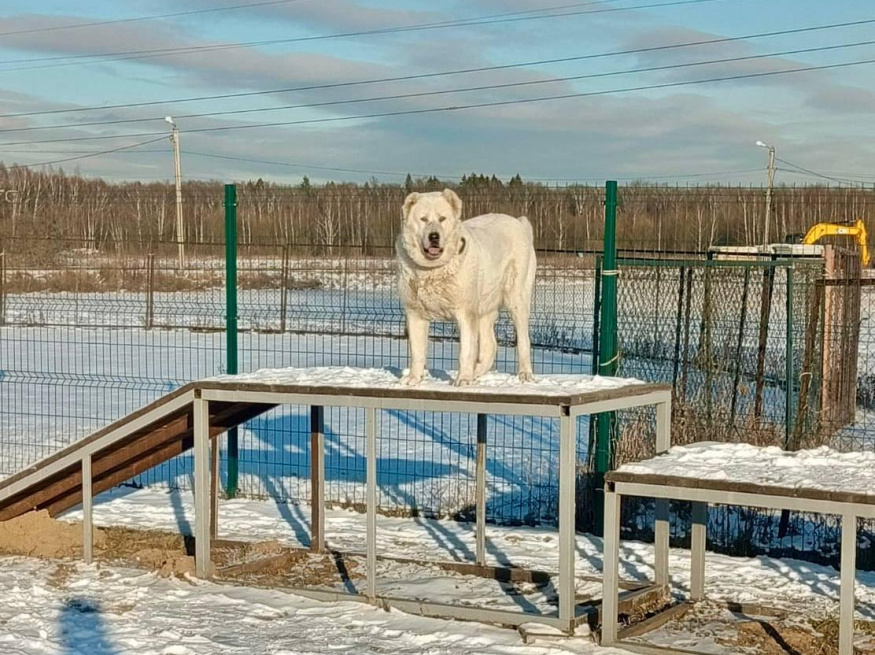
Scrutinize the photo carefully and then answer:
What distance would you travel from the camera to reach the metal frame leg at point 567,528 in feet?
19.9

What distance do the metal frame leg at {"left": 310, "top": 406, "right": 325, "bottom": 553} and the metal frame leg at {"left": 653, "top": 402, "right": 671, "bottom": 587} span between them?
2.43m

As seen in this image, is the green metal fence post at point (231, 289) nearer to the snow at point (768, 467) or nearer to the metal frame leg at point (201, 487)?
the metal frame leg at point (201, 487)

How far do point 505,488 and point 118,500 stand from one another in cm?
339

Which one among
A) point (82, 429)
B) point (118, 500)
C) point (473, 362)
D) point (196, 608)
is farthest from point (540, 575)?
point (82, 429)

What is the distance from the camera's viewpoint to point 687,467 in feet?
19.3

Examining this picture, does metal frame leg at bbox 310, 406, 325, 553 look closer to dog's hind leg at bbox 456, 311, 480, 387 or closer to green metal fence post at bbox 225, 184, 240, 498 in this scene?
dog's hind leg at bbox 456, 311, 480, 387

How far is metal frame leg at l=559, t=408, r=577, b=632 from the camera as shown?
606cm

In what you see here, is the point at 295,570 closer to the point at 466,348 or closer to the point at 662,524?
the point at 466,348

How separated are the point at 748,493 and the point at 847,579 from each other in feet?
1.88

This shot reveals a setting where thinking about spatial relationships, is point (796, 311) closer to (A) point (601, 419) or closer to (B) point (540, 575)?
(A) point (601, 419)

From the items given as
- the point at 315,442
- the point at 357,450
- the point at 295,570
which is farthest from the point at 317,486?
the point at 357,450

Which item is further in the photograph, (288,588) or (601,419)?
(601,419)

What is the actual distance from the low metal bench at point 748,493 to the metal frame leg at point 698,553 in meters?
0.74

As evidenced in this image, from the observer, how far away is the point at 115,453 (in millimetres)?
8039
